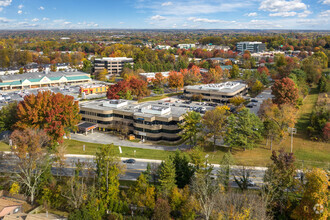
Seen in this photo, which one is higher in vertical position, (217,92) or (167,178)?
(217,92)

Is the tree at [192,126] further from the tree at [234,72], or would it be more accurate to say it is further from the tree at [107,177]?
the tree at [234,72]

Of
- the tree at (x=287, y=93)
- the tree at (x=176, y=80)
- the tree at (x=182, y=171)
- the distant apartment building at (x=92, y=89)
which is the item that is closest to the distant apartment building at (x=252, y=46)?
the tree at (x=176, y=80)

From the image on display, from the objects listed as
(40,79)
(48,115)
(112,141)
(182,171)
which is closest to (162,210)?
(182,171)

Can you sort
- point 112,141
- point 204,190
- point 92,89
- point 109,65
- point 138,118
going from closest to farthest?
point 204,190 → point 112,141 → point 138,118 → point 92,89 → point 109,65

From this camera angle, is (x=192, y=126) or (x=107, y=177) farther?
(x=192, y=126)

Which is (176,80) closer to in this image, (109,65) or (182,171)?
(109,65)
